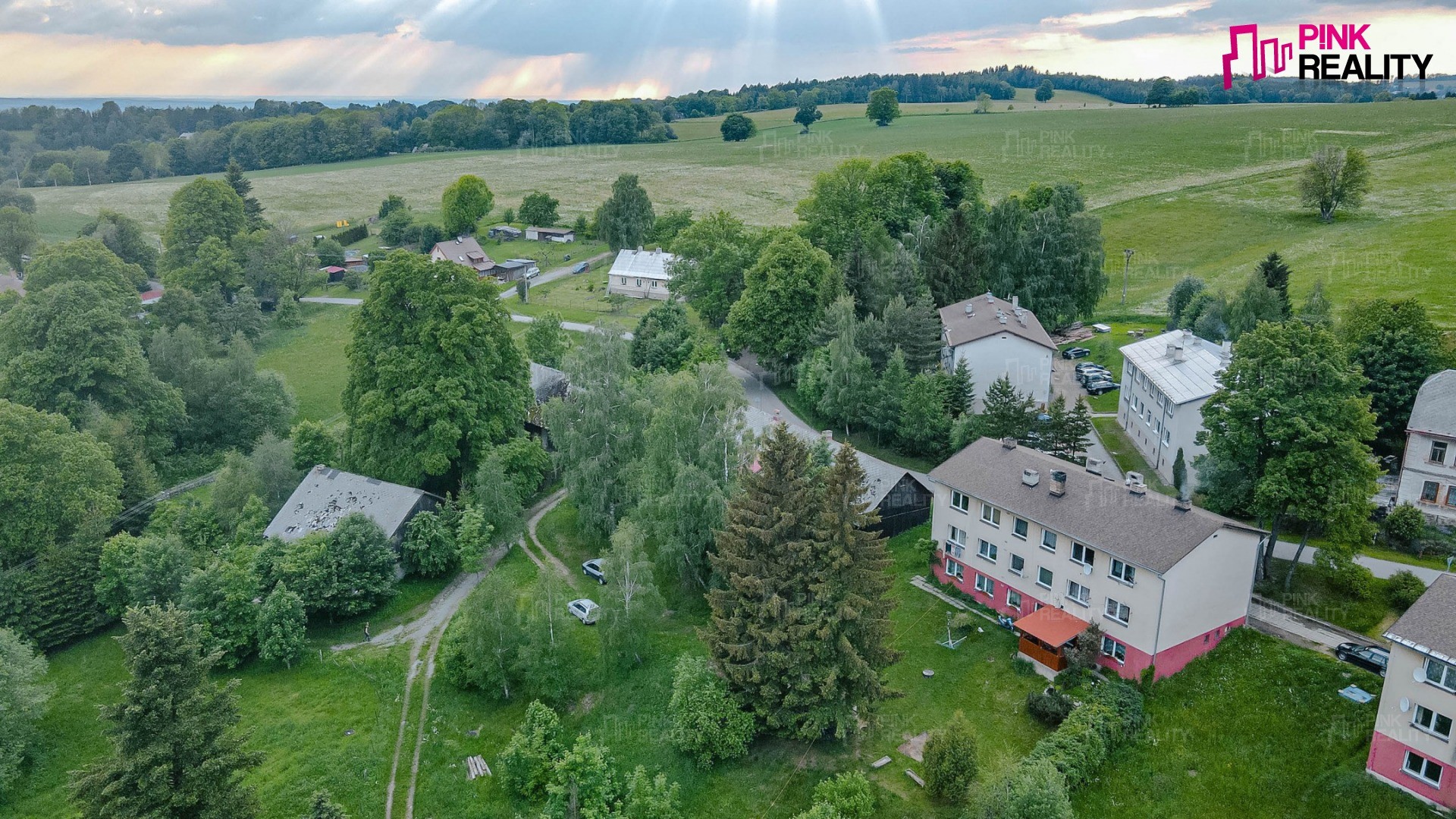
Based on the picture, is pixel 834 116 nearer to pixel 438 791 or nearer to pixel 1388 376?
pixel 1388 376

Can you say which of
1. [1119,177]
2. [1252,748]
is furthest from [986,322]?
[1119,177]

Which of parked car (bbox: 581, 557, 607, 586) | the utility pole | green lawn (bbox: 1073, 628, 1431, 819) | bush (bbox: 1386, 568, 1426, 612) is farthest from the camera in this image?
the utility pole

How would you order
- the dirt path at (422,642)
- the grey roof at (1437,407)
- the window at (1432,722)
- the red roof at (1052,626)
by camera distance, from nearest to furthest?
the window at (1432,722) < the red roof at (1052,626) < the dirt path at (422,642) < the grey roof at (1437,407)

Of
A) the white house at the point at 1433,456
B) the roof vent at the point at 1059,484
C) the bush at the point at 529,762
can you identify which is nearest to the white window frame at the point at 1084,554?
the roof vent at the point at 1059,484

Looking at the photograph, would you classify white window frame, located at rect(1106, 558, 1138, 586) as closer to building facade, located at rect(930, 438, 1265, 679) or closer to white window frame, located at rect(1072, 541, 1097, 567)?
building facade, located at rect(930, 438, 1265, 679)

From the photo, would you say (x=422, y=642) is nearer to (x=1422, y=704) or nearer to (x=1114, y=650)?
(x=1114, y=650)

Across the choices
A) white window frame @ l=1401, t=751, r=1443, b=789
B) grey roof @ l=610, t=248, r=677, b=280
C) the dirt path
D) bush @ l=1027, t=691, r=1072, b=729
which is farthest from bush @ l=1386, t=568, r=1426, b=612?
grey roof @ l=610, t=248, r=677, b=280

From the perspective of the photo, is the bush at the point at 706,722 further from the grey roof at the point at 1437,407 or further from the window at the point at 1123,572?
the grey roof at the point at 1437,407

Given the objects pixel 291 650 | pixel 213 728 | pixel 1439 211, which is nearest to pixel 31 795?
pixel 291 650
